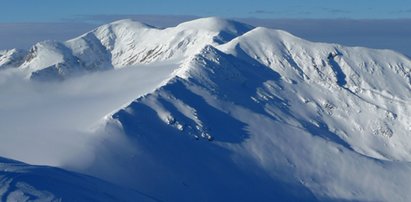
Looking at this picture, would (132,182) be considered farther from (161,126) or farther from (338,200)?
(338,200)

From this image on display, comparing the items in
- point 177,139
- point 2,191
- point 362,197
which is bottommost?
point 362,197

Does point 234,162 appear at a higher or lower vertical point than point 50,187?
lower

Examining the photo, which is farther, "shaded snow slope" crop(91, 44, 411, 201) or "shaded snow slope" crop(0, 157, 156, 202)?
"shaded snow slope" crop(91, 44, 411, 201)

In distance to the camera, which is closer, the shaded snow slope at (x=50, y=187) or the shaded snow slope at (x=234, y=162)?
the shaded snow slope at (x=50, y=187)

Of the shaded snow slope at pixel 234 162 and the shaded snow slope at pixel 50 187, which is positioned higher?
the shaded snow slope at pixel 50 187

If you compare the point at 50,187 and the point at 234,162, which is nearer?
the point at 50,187

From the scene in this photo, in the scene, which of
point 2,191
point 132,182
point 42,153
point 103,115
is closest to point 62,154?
point 42,153

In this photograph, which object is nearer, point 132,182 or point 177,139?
point 132,182

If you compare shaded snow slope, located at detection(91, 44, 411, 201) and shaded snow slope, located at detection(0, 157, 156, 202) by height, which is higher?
shaded snow slope, located at detection(0, 157, 156, 202)
